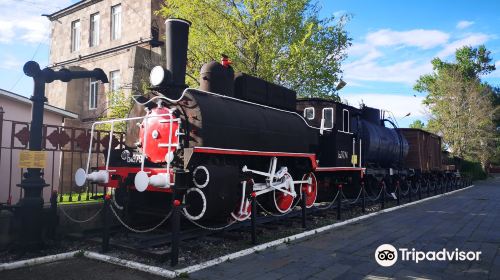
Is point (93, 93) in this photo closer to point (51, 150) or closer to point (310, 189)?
point (51, 150)

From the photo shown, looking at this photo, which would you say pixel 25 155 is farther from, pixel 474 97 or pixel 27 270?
pixel 474 97

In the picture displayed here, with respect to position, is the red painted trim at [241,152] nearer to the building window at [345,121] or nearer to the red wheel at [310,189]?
the red wheel at [310,189]

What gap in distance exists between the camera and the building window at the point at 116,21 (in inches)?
923

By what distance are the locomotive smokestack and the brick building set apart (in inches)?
468

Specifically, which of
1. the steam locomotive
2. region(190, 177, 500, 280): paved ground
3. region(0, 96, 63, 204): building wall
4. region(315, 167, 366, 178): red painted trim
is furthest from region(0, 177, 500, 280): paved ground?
region(0, 96, 63, 204): building wall

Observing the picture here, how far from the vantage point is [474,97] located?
42312mm

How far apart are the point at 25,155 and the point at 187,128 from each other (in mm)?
2803

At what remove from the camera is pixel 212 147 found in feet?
23.2

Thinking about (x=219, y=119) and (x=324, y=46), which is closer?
(x=219, y=119)

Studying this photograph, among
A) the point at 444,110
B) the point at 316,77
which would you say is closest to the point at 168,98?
the point at 316,77

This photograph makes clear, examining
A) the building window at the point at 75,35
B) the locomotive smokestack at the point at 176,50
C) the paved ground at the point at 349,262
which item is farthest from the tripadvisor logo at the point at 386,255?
the building window at the point at 75,35

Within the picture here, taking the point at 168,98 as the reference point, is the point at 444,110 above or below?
above

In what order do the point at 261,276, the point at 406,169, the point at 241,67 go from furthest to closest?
the point at 406,169 → the point at 241,67 → the point at 261,276

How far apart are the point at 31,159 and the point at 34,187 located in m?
0.49
